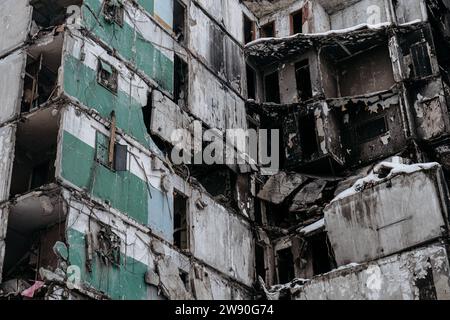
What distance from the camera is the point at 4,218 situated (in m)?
24.2

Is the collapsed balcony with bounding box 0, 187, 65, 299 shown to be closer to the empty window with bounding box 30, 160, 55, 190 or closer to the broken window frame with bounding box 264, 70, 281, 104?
the empty window with bounding box 30, 160, 55, 190

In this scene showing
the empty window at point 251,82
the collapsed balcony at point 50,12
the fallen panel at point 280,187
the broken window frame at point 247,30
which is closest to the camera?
the collapsed balcony at point 50,12

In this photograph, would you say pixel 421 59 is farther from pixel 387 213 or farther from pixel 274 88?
pixel 387 213

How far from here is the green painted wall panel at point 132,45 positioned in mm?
27375

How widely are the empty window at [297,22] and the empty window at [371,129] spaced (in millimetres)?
6264

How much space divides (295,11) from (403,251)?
15009mm

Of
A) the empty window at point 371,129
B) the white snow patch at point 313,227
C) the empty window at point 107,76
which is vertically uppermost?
the empty window at point 371,129

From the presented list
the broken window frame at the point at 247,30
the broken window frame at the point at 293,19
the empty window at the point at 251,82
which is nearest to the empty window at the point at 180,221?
the empty window at the point at 251,82

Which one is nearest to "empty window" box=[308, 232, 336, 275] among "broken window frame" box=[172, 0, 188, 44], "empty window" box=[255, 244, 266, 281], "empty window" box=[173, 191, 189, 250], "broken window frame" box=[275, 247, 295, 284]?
"broken window frame" box=[275, 247, 295, 284]

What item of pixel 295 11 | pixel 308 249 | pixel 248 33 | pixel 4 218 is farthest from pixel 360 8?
pixel 4 218

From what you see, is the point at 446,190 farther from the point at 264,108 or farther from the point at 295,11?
the point at 295,11

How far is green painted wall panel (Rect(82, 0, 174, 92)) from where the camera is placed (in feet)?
89.8

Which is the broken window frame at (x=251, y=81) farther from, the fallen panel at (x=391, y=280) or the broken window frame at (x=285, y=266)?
the fallen panel at (x=391, y=280)

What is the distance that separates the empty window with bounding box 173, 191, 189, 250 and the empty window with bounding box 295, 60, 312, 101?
29.5 feet
